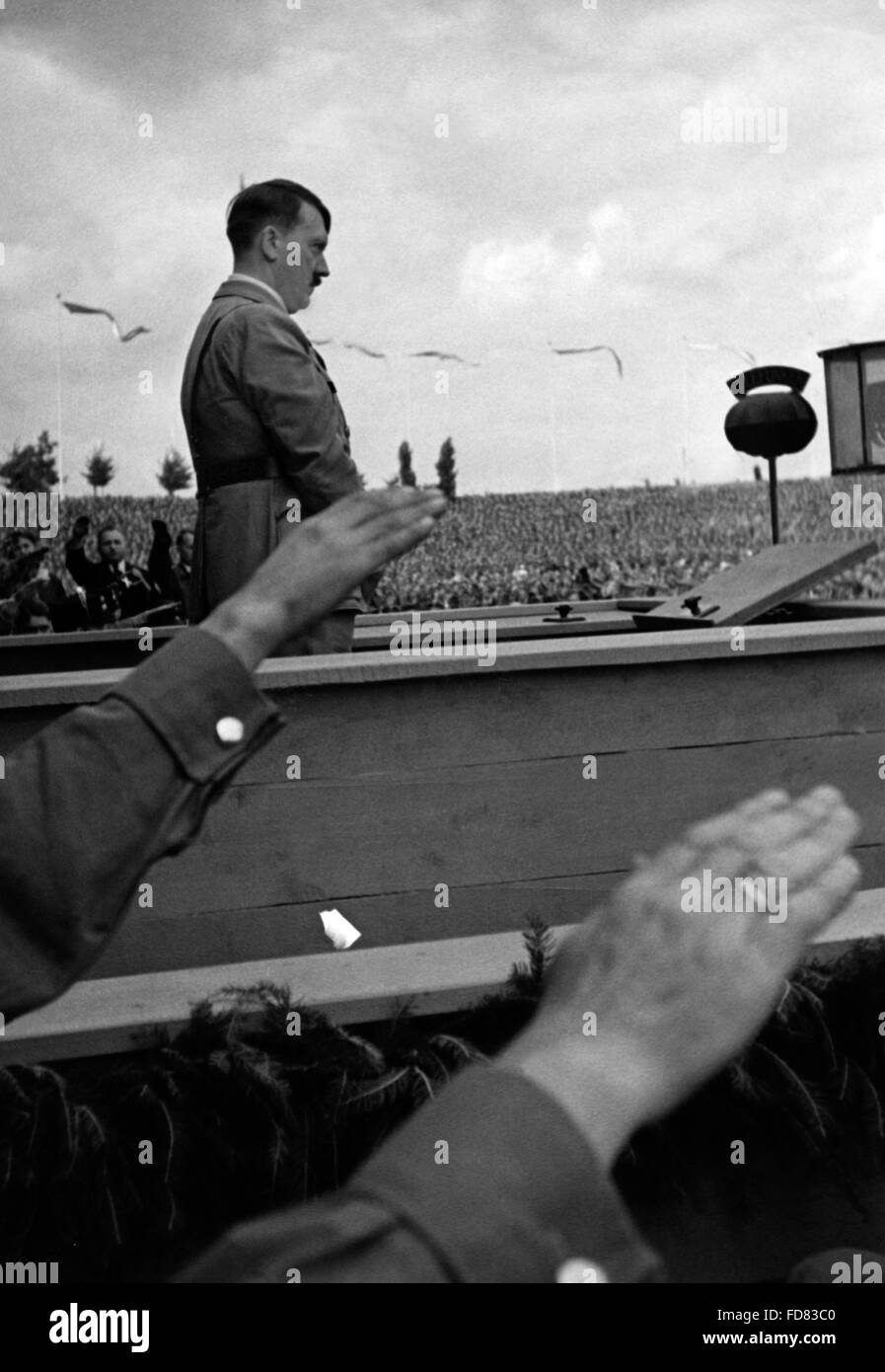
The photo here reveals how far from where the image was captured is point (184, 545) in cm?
811

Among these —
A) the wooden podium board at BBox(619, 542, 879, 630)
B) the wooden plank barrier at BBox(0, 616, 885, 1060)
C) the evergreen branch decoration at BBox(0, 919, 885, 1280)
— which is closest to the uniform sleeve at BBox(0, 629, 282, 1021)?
the evergreen branch decoration at BBox(0, 919, 885, 1280)

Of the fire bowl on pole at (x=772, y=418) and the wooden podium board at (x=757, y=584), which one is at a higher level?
the fire bowl on pole at (x=772, y=418)

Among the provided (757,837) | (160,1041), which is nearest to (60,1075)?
(160,1041)

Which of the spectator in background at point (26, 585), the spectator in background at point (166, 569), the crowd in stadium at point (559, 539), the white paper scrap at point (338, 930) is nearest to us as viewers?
the white paper scrap at point (338, 930)

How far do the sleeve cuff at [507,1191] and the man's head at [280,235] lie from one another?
2.96 m

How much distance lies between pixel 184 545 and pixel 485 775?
19.1 ft

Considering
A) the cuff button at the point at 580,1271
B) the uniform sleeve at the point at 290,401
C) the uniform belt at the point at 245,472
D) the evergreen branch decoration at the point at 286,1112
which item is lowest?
the evergreen branch decoration at the point at 286,1112

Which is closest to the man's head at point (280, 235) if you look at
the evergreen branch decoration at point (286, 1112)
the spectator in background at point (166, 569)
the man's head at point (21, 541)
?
the evergreen branch decoration at point (286, 1112)

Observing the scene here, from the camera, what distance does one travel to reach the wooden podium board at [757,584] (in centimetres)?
326

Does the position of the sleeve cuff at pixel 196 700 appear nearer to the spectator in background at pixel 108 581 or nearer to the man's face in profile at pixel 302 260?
the man's face in profile at pixel 302 260

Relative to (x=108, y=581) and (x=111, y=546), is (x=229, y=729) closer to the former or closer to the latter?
(x=108, y=581)

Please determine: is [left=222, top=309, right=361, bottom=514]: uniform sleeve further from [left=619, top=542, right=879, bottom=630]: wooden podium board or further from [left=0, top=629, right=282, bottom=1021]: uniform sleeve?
[left=0, top=629, right=282, bottom=1021]: uniform sleeve

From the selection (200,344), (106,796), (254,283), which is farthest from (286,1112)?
(254,283)
